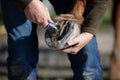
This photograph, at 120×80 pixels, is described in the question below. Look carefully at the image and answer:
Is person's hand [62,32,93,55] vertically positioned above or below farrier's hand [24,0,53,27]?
below

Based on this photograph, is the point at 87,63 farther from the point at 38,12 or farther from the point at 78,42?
the point at 38,12

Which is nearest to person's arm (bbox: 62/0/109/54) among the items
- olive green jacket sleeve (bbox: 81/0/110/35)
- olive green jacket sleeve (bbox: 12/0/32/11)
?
olive green jacket sleeve (bbox: 81/0/110/35)

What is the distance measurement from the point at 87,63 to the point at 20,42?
0.59 metres

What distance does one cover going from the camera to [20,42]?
211 inches

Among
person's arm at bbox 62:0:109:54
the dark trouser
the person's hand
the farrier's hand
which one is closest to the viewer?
the farrier's hand

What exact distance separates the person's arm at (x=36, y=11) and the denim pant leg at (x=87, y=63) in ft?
1.99

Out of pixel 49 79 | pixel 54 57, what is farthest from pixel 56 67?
pixel 49 79

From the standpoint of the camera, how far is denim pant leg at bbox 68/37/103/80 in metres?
5.52

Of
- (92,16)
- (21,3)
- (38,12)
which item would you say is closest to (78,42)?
(92,16)

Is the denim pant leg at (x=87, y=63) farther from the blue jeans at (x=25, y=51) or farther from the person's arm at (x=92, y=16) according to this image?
the person's arm at (x=92, y=16)

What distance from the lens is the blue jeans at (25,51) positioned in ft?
17.6

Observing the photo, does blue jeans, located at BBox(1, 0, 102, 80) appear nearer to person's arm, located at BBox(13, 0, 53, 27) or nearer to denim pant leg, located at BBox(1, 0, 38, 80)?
denim pant leg, located at BBox(1, 0, 38, 80)

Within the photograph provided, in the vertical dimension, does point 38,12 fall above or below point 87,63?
above

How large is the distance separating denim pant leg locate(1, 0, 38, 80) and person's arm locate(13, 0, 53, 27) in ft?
0.99
